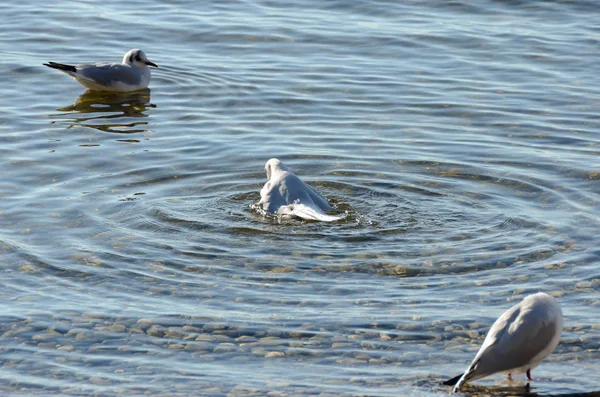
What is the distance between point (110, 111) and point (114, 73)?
781mm

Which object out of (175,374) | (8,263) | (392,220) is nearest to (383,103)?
(392,220)

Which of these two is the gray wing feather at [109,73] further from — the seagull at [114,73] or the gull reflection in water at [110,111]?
the gull reflection in water at [110,111]

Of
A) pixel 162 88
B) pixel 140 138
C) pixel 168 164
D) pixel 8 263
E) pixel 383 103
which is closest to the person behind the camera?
pixel 8 263

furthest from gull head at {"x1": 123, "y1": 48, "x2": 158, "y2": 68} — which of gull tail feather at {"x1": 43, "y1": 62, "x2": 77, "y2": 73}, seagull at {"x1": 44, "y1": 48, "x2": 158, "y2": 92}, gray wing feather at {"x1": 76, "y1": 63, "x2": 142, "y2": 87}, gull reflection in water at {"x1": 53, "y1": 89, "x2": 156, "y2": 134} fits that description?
gull tail feather at {"x1": 43, "y1": 62, "x2": 77, "y2": 73}

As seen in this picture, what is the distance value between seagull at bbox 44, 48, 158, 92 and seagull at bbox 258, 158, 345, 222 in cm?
556

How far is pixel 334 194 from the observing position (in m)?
11.8

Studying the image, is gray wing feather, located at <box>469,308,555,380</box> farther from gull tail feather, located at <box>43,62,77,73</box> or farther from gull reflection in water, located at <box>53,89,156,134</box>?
gull tail feather, located at <box>43,62,77,73</box>

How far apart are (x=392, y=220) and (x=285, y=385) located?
11.8 feet

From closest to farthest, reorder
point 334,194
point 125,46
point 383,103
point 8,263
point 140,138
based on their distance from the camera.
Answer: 1. point 8,263
2. point 334,194
3. point 140,138
4. point 383,103
5. point 125,46

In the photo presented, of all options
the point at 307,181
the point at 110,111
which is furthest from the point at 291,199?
the point at 110,111

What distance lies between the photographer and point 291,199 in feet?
36.2

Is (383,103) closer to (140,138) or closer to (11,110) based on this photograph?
(140,138)

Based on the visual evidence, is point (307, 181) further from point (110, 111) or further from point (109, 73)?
point (109, 73)

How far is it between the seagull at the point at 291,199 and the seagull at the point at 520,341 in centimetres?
339
